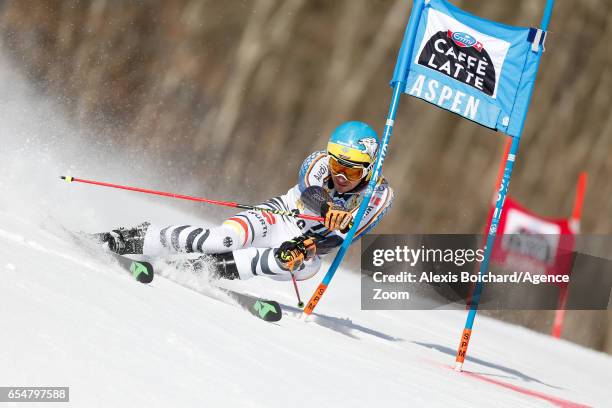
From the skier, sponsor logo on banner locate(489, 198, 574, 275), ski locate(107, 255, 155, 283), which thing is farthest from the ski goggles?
sponsor logo on banner locate(489, 198, 574, 275)

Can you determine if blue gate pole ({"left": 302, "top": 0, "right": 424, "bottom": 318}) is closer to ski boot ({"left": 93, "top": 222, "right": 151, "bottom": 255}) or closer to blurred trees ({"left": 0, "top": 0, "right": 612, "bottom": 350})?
ski boot ({"left": 93, "top": 222, "right": 151, "bottom": 255})

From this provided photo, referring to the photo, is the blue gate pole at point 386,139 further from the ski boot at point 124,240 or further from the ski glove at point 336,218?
the ski boot at point 124,240

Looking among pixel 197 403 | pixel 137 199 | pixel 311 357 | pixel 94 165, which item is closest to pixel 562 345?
pixel 137 199

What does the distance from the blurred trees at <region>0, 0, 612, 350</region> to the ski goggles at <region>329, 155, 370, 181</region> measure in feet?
29.0

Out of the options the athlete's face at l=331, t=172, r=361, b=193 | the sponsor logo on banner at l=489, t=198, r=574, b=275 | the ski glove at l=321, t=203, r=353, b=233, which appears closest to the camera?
the ski glove at l=321, t=203, r=353, b=233

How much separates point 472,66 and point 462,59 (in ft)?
0.26

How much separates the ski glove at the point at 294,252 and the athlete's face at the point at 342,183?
0.43m

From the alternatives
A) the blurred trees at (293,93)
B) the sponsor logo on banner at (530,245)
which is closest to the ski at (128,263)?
the sponsor logo on banner at (530,245)

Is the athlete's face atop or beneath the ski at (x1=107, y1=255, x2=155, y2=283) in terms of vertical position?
atop

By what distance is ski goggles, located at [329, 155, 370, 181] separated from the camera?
5.91 m

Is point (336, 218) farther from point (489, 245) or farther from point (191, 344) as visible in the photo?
point (191, 344)

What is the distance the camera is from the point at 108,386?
2.99 meters

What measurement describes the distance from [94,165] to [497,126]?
6832mm

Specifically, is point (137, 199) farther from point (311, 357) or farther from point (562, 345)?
point (311, 357)
